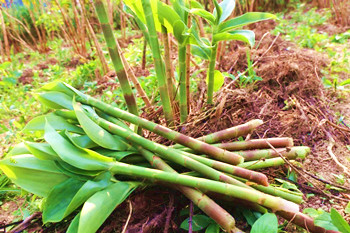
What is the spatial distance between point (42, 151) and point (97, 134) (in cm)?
16

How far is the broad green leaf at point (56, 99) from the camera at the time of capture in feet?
2.92

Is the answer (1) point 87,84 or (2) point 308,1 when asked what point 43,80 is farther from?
(2) point 308,1

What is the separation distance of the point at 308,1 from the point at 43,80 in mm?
4380

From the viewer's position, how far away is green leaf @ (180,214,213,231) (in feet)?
2.36

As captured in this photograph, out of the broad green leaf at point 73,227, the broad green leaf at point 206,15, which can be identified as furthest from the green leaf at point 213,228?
the broad green leaf at point 206,15

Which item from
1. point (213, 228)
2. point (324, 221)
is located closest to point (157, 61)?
point (213, 228)

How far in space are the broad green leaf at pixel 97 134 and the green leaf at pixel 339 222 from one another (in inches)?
23.5

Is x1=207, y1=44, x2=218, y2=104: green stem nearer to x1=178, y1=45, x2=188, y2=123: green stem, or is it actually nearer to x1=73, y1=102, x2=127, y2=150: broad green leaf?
x1=178, y1=45, x2=188, y2=123: green stem

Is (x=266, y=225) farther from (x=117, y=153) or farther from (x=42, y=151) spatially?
(x=42, y=151)

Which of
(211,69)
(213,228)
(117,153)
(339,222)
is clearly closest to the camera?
(339,222)

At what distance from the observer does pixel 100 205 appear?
0.68 m

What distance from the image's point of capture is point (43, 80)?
279 centimetres

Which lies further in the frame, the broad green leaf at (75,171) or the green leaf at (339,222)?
the broad green leaf at (75,171)

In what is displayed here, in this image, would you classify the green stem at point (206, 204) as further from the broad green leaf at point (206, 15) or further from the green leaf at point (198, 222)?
the broad green leaf at point (206, 15)
